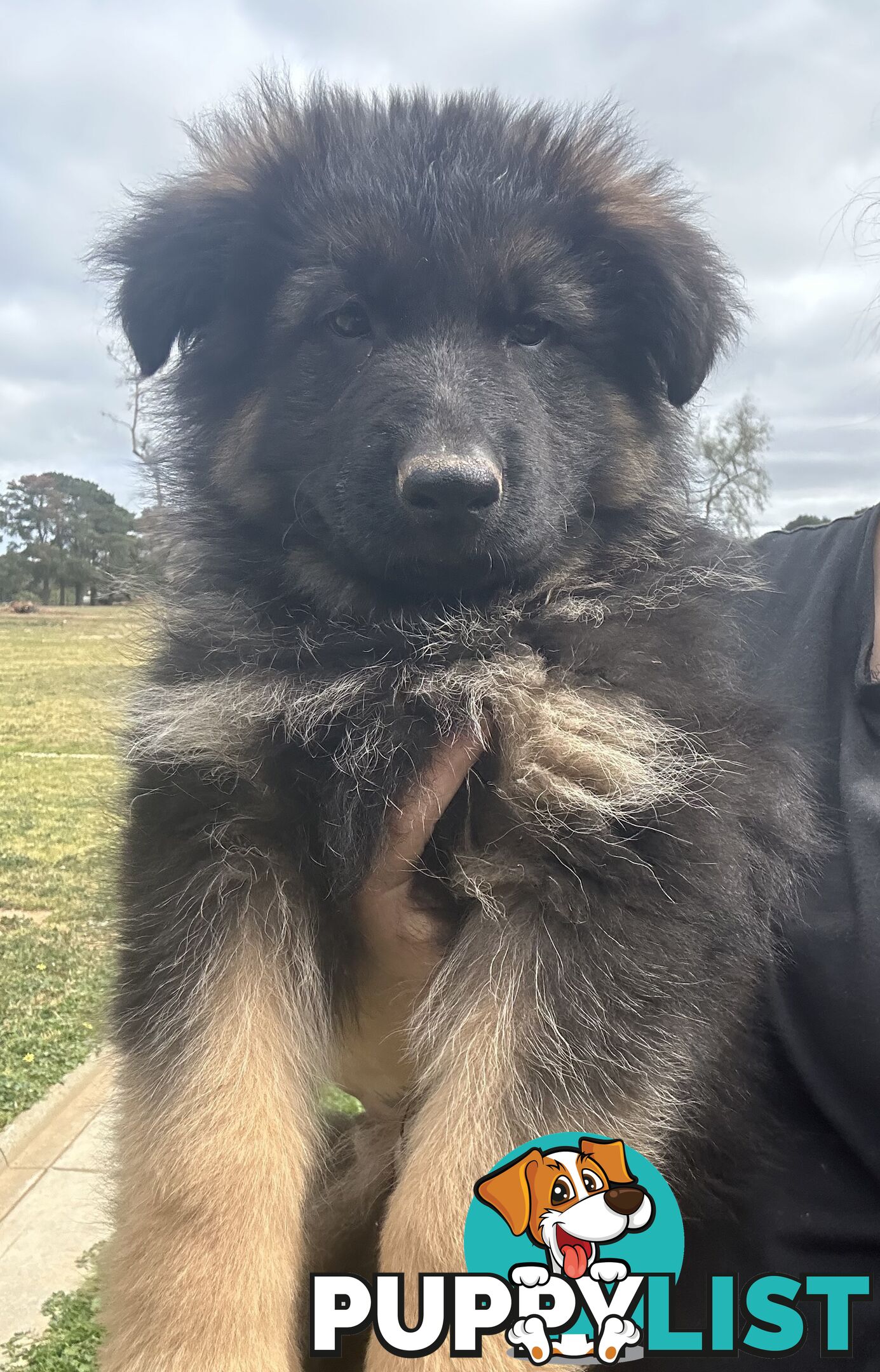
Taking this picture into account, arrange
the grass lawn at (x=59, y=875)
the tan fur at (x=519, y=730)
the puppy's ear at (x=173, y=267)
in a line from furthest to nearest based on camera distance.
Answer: the grass lawn at (x=59, y=875) → the puppy's ear at (x=173, y=267) → the tan fur at (x=519, y=730)

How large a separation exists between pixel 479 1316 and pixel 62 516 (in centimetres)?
3955

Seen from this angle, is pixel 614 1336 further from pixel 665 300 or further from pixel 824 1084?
pixel 665 300

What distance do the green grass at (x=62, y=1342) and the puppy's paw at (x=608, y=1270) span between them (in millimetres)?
1836

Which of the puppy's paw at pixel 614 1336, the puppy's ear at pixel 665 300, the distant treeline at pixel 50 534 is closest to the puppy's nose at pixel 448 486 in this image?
the puppy's ear at pixel 665 300

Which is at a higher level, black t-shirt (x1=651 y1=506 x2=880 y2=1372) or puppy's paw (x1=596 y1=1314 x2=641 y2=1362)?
black t-shirt (x1=651 y1=506 x2=880 y2=1372)

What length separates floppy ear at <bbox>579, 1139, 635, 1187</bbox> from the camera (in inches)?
57.9

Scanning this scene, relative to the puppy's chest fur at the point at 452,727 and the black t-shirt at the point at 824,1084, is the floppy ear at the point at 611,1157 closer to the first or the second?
the black t-shirt at the point at 824,1084

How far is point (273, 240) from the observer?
1.96 metres

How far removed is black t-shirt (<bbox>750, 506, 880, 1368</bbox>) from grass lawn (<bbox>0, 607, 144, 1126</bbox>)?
1.35 m

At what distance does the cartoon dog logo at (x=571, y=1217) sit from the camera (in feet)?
4.60

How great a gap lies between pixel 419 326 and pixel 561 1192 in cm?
155

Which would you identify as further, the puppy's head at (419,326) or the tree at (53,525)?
the tree at (53,525)

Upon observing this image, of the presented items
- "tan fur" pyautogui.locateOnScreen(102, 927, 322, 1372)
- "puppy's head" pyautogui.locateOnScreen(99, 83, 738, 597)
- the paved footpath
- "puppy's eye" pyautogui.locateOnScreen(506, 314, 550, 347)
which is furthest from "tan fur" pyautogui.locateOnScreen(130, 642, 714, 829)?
the paved footpath

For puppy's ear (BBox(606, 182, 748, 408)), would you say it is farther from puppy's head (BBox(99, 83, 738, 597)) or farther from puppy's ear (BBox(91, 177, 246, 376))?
puppy's ear (BBox(91, 177, 246, 376))
